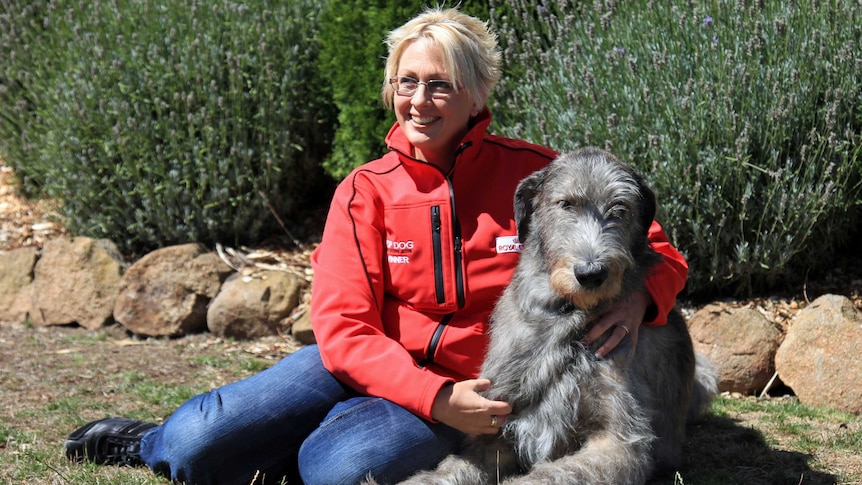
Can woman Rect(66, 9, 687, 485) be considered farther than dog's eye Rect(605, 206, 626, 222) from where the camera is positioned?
Yes

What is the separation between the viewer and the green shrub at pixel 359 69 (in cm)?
755

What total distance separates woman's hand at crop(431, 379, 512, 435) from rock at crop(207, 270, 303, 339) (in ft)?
12.6

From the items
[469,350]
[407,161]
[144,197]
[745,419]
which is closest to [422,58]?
[407,161]

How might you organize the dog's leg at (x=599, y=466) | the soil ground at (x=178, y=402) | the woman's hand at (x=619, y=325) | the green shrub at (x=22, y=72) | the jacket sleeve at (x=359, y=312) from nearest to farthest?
1. the dog's leg at (x=599, y=466)
2. the woman's hand at (x=619, y=325)
3. the jacket sleeve at (x=359, y=312)
4. the soil ground at (x=178, y=402)
5. the green shrub at (x=22, y=72)

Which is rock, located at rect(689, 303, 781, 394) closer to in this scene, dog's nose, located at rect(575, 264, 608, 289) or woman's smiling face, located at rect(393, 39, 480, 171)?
woman's smiling face, located at rect(393, 39, 480, 171)

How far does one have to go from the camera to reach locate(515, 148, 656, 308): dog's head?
11.9ft

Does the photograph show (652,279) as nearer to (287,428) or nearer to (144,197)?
(287,428)

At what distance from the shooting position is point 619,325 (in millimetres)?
3982

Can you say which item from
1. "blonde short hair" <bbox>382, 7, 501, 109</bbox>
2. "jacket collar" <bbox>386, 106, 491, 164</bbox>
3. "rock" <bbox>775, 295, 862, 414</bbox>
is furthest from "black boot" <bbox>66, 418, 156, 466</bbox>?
"rock" <bbox>775, 295, 862, 414</bbox>

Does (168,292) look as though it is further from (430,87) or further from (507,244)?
(507,244)

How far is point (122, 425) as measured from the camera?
495 cm

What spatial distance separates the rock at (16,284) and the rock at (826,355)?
21.8 ft

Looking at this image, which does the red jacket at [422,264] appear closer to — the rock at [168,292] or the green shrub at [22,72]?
the rock at [168,292]

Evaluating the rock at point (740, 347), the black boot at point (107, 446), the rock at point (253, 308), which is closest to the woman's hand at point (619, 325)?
the rock at point (740, 347)
